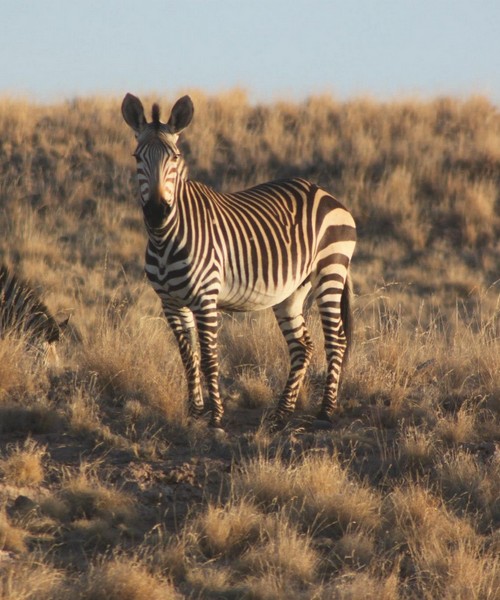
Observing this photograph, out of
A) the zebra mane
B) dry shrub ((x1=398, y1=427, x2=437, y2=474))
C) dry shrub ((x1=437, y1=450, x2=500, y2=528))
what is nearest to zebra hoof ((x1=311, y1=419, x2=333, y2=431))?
dry shrub ((x1=398, y1=427, x2=437, y2=474))

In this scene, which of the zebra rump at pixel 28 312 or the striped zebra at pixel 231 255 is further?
the zebra rump at pixel 28 312

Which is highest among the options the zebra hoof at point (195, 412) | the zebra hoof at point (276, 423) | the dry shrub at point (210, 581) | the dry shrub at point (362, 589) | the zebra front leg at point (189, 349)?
the zebra front leg at point (189, 349)

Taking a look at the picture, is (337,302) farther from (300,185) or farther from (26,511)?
(26,511)

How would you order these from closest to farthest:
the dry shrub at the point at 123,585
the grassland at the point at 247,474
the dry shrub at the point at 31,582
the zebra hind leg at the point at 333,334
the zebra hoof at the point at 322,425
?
1. the dry shrub at the point at 31,582
2. the dry shrub at the point at 123,585
3. the grassland at the point at 247,474
4. the zebra hoof at the point at 322,425
5. the zebra hind leg at the point at 333,334

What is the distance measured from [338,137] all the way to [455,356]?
537 inches

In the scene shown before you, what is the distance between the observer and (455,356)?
9.90 metres

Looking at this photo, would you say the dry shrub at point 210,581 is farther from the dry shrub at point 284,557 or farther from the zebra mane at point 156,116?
the zebra mane at point 156,116

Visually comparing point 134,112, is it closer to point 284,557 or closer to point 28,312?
point 284,557

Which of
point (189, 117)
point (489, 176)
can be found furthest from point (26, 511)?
point (489, 176)

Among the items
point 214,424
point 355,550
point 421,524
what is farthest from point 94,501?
point 421,524

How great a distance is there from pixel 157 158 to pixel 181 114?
0.56 metres

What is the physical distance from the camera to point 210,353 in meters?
8.07

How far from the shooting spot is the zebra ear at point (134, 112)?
7730 millimetres


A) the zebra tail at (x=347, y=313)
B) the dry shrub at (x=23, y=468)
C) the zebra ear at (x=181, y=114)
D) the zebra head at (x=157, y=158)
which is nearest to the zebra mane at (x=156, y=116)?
the zebra head at (x=157, y=158)
